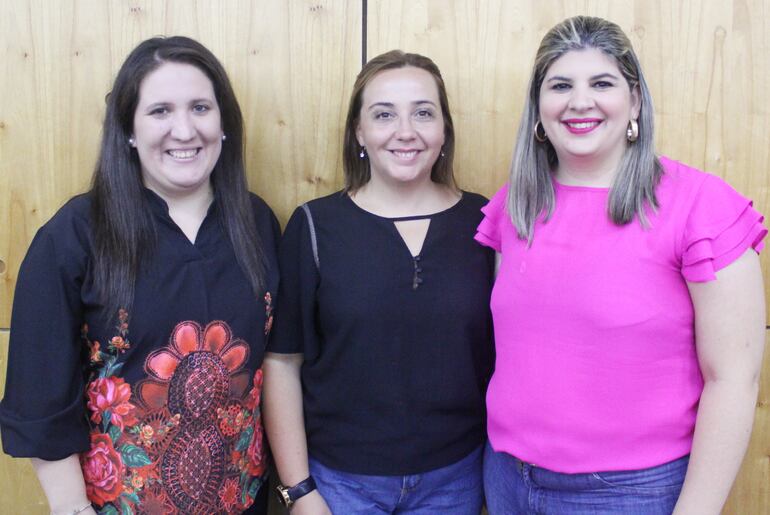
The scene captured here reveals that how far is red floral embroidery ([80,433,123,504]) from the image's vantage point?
164cm

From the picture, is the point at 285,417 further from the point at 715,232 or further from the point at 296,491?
the point at 715,232

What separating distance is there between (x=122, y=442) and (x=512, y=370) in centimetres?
92

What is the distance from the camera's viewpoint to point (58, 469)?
1.60m

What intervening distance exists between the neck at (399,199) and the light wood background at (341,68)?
1.06 ft

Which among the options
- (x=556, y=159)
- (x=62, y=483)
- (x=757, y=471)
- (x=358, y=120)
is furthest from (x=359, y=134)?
(x=757, y=471)

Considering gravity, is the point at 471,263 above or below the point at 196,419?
above

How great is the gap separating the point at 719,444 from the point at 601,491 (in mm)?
260

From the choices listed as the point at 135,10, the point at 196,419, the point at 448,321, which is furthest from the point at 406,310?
the point at 135,10

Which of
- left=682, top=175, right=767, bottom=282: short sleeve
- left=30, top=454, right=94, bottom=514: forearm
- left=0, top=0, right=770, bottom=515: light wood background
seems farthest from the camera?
left=0, top=0, right=770, bottom=515: light wood background

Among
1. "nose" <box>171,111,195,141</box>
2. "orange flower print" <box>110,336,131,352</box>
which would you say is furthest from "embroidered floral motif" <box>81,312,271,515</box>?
"nose" <box>171,111,195,141</box>

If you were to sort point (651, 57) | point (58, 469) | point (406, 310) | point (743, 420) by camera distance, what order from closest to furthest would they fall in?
point (743, 420) < point (58, 469) < point (406, 310) < point (651, 57)

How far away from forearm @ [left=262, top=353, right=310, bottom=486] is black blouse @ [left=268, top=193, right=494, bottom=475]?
4 centimetres

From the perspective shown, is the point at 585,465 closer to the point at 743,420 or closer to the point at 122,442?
the point at 743,420

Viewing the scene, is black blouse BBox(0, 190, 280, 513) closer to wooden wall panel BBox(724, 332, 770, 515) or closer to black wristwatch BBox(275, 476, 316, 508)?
black wristwatch BBox(275, 476, 316, 508)
